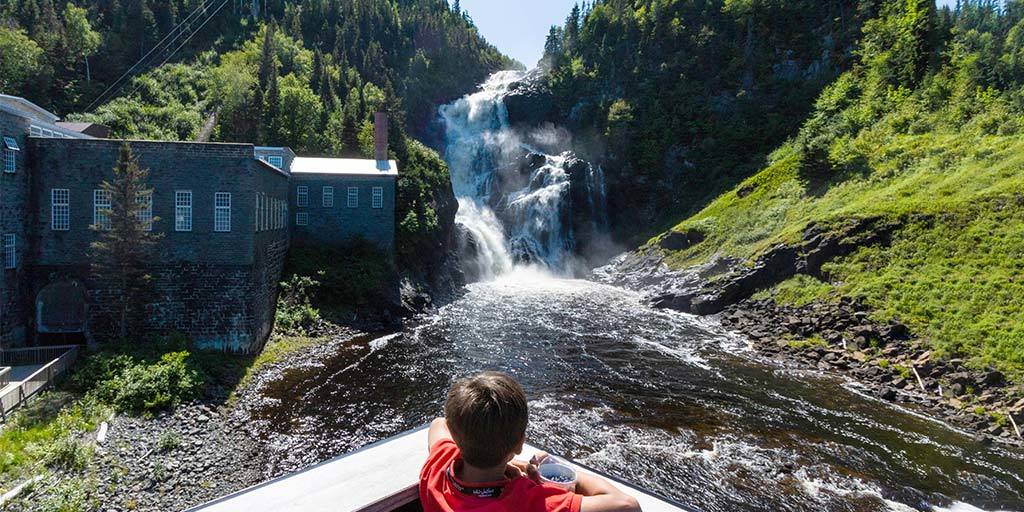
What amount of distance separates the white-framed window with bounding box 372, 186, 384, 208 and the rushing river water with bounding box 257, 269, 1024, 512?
9898 millimetres

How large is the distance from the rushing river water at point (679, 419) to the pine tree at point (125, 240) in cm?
659

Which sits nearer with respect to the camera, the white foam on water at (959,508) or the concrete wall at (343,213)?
the white foam on water at (959,508)

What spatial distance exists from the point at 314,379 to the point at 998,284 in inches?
1101

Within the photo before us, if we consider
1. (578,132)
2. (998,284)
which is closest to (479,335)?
(998,284)

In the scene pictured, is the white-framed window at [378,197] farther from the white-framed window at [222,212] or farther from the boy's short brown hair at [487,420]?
the boy's short brown hair at [487,420]

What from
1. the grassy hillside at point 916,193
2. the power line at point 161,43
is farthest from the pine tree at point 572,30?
the power line at point 161,43

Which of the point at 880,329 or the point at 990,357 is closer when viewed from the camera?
the point at 990,357

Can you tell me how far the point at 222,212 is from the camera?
68.6 feet

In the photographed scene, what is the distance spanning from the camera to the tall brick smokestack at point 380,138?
36406mm

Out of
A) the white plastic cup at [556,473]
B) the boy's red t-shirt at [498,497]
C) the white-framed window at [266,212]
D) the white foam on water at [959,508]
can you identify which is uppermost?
the white-framed window at [266,212]

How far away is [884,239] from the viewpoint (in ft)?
92.1

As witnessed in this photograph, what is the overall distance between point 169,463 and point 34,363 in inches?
352

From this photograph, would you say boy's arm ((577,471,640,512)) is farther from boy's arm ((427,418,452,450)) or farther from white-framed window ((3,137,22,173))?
white-framed window ((3,137,22,173))

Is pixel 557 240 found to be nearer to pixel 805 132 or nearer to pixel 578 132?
pixel 578 132
